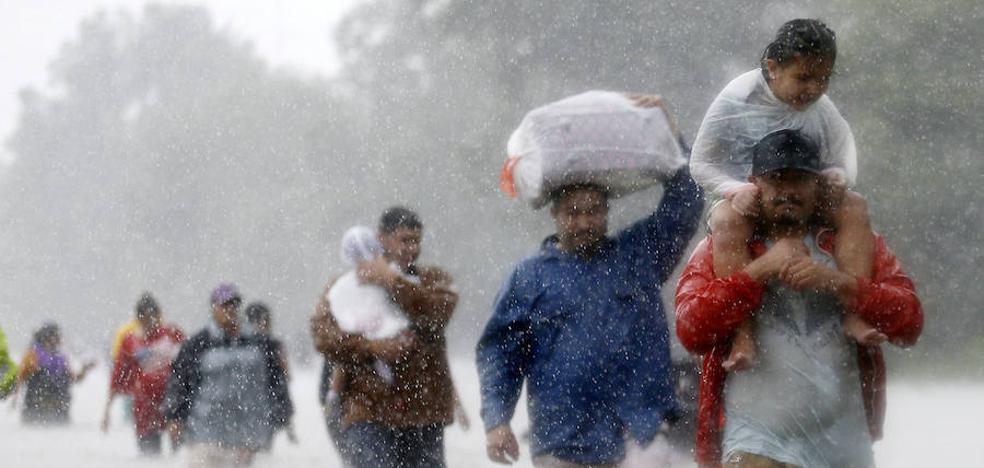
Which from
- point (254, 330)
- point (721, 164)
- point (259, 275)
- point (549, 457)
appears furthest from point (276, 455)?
point (259, 275)

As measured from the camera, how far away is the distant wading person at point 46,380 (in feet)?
62.7

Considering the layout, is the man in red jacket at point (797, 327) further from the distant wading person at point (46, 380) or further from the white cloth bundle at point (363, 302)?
the distant wading person at point (46, 380)

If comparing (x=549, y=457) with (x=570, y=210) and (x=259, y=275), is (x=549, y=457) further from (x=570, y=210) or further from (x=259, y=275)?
(x=259, y=275)

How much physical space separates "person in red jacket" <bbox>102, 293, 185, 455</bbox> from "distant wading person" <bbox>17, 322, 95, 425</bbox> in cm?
469

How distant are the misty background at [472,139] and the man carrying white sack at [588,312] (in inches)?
386

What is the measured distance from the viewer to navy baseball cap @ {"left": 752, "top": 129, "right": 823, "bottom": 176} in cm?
430

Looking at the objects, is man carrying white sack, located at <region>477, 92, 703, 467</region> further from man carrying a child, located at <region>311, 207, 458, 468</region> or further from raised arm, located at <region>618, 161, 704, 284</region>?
man carrying a child, located at <region>311, 207, 458, 468</region>

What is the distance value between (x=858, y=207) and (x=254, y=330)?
6.66 metres

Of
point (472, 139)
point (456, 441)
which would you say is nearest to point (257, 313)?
point (456, 441)

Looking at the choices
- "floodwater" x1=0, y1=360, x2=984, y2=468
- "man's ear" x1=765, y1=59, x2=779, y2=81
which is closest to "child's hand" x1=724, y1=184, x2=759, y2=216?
"man's ear" x1=765, y1=59, x2=779, y2=81

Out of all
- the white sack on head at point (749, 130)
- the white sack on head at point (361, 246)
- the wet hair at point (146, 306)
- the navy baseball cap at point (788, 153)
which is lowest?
the navy baseball cap at point (788, 153)

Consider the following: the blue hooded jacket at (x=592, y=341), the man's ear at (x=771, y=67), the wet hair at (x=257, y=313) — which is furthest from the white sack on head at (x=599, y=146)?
the wet hair at (x=257, y=313)

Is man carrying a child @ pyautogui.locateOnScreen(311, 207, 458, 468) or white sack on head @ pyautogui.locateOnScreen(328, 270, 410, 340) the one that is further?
white sack on head @ pyautogui.locateOnScreen(328, 270, 410, 340)

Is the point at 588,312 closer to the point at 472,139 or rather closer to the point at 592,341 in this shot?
the point at 592,341
